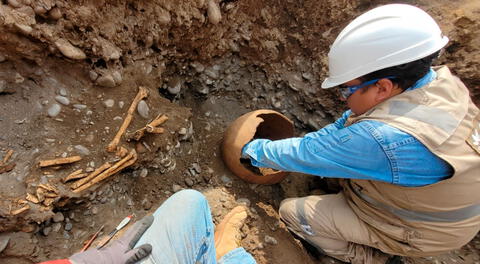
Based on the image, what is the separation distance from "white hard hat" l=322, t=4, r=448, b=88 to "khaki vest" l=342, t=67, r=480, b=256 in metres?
0.19

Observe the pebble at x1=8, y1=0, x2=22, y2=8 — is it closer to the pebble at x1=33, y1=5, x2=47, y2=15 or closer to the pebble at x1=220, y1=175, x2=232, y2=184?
the pebble at x1=33, y1=5, x2=47, y2=15

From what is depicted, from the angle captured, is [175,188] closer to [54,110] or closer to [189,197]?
[189,197]

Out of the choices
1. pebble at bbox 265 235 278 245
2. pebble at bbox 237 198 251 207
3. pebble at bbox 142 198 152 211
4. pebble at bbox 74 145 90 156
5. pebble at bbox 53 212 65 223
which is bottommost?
pebble at bbox 265 235 278 245

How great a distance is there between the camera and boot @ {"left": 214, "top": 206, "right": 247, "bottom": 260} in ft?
6.28

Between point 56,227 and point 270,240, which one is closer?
point 56,227

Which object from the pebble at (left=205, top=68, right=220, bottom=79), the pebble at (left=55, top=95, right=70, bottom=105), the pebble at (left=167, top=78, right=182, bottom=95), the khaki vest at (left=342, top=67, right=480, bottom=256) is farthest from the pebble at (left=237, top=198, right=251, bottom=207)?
the pebble at (left=55, top=95, right=70, bottom=105)

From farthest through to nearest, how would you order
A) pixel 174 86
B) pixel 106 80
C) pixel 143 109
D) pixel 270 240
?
pixel 174 86 < pixel 270 240 < pixel 143 109 < pixel 106 80

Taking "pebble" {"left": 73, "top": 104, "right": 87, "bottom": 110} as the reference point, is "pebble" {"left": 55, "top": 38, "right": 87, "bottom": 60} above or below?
above

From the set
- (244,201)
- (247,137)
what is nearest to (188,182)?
(244,201)

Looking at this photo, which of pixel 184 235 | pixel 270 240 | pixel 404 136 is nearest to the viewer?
pixel 404 136

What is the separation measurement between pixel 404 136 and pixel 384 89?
26 cm

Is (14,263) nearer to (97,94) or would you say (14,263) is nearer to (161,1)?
(97,94)

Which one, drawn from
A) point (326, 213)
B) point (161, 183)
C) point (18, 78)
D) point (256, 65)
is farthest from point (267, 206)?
point (18, 78)

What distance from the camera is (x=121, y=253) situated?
1.40m
